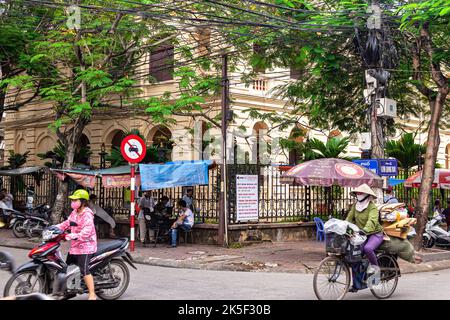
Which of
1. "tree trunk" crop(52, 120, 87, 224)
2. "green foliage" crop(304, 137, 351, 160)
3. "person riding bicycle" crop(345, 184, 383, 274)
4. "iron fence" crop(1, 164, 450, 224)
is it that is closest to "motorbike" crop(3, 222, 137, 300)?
"person riding bicycle" crop(345, 184, 383, 274)

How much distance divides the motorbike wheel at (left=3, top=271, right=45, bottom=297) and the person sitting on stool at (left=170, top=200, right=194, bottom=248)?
8.32 meters

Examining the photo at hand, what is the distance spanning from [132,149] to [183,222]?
9.01 ft

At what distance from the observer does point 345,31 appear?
13812 millimetres

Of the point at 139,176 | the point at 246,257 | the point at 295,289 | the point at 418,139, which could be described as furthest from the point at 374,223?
the point at 418,139

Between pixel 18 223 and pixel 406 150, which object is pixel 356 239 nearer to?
pixel 18 223

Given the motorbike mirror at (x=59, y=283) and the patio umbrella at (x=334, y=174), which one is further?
the patio umbrella at (x=334, y=174)

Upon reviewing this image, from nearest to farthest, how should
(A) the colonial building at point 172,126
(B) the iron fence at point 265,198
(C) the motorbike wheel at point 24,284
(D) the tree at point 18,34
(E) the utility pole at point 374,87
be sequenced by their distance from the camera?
(C) the motorbike wheel at point 24,284 → (E) the utility pole at point 374,87 → (B) the iron fence at point 265,198 → (D) the tree at point 18,34 → (A) the colonial building at point 172,126

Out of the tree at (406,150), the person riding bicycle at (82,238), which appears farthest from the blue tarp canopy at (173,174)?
the tree at (406,150)

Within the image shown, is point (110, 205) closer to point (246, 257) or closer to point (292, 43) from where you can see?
point (246, 257)

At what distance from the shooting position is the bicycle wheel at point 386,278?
822cm

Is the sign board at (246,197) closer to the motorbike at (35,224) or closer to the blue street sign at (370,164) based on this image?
the blue street sign at (370,164)

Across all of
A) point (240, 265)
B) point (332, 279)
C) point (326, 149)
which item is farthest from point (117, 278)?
point (326, 149)

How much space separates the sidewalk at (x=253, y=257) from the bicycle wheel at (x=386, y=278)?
3379 mm

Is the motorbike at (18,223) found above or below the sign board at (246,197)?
below
